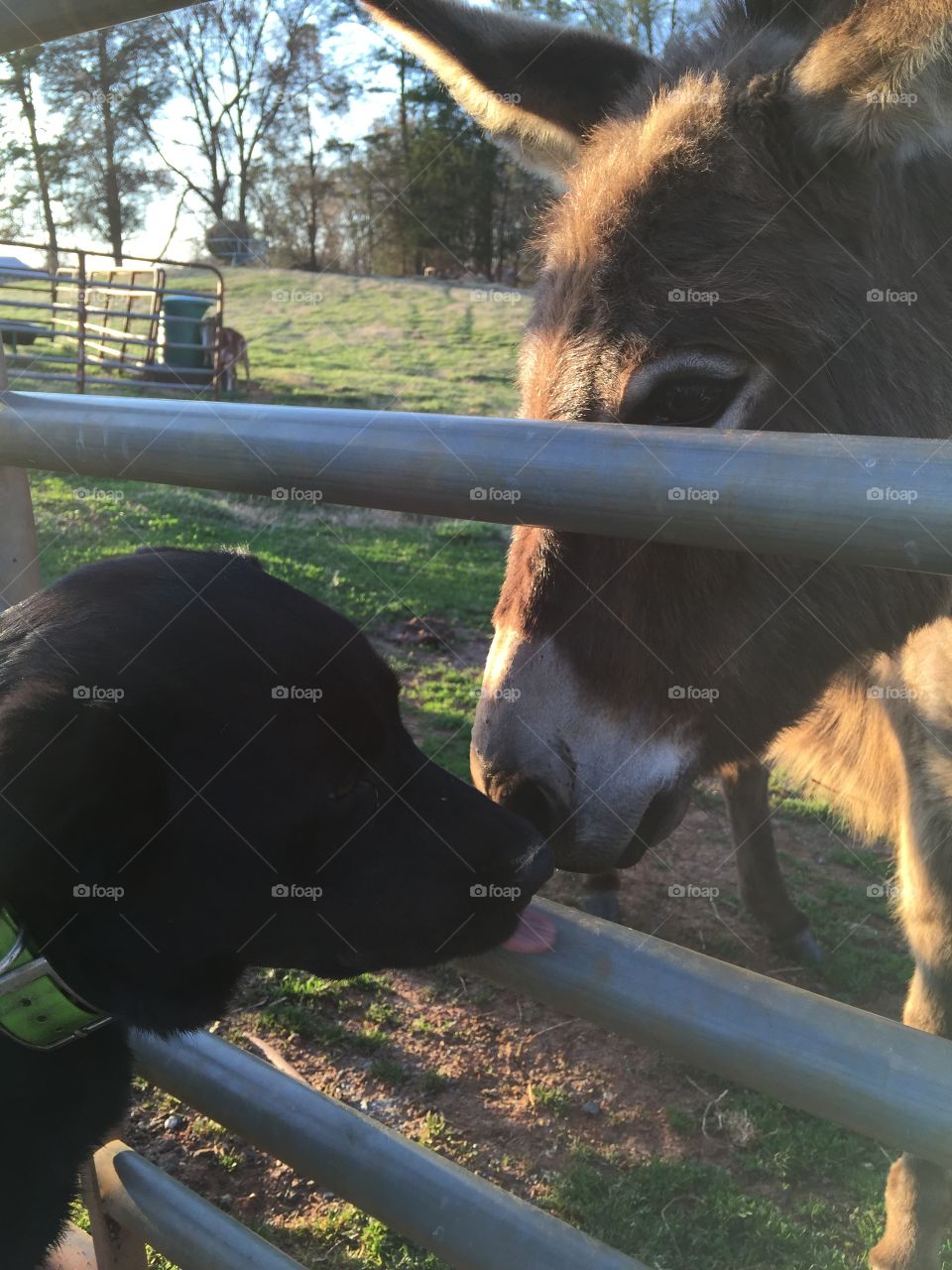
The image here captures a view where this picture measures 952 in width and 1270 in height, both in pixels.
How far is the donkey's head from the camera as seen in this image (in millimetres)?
2086

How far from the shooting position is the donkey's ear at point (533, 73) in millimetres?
2672

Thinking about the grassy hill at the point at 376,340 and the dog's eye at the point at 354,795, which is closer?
the dog's eye at the point at 354,795

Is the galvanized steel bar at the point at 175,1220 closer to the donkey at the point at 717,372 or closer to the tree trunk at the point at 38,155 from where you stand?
the donkey at the point at 717,372

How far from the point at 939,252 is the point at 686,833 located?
142 inches

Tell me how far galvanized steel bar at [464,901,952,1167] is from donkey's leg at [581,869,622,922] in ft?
9.65

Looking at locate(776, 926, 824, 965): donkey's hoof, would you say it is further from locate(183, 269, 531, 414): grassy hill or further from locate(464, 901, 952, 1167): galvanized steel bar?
locate(183, 269, 531, 414): grassy hill

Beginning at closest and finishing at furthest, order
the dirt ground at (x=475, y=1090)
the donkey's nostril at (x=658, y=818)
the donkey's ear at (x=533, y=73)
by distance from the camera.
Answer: the donkey's nostril at (x=658, y=818), the donkey's ear at (x=533, y=73), the dirt ground at (x=475, y=1090)

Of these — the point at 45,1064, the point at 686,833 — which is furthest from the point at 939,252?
the point at 686,833

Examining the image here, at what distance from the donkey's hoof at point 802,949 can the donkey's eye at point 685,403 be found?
305 cm

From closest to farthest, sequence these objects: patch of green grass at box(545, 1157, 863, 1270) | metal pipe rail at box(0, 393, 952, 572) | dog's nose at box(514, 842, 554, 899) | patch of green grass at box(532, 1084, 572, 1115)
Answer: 1. metal pipe rail at box(0, 393, 952, 572)
2. dog's nose at box(514, 842, 554, 899)
3. patch of green grass at box(545, 1157, 863, 1270)
4. patch of green grass at box(532, 1084, 572, 1115)

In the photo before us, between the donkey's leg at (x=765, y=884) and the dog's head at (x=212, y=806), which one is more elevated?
the dog's head at (x=212, y=806)

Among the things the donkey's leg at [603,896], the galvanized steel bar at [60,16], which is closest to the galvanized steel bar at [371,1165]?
the galvanized steel bar at [60,16]

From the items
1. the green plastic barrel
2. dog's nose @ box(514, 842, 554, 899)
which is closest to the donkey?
dog's nose @ box(514, 842, 554, 899)

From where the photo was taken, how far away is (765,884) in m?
4.32
